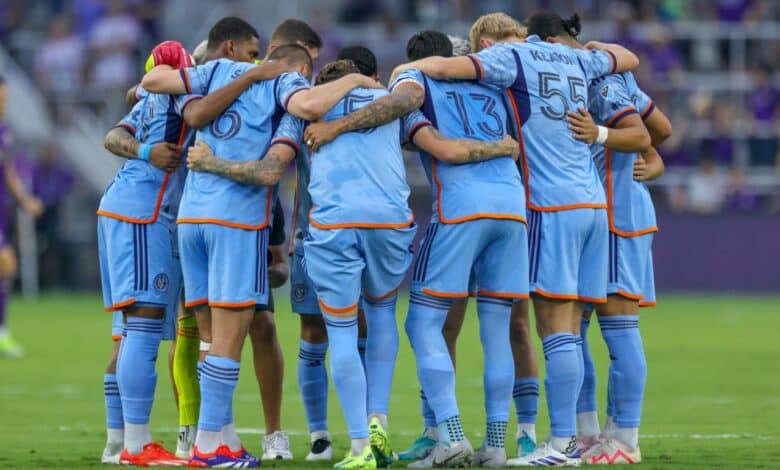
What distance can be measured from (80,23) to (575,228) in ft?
71.6

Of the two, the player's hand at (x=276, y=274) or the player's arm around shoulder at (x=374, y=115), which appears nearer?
the player's arm around shoulder at (x=374, y=115)

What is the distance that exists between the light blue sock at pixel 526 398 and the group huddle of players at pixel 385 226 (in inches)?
0.5

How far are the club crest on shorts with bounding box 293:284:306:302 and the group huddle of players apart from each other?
2 cm

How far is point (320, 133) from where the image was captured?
8.82 m

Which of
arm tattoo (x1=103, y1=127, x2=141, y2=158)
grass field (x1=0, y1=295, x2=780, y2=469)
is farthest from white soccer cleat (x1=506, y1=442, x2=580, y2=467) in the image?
arm tattoo (x1=103, y1=127, x2=141, y2=158)

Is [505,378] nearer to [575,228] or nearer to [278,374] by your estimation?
[575,228]

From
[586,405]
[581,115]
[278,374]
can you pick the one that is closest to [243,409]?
[278,374]

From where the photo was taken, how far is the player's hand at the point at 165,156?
30.5ft

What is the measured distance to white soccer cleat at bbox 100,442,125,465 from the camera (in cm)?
931

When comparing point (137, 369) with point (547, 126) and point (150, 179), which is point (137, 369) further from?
point (547, 126)

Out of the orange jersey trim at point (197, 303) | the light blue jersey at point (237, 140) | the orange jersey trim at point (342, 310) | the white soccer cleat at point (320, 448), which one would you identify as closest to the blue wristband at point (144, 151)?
the light blue jersey at point (237, 140)

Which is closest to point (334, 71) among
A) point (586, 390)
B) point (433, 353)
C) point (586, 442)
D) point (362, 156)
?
point (362, 156)

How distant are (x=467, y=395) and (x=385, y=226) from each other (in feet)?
16.7

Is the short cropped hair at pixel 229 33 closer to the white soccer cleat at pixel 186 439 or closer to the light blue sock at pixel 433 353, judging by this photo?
the light blue sock at pixel 433 353
